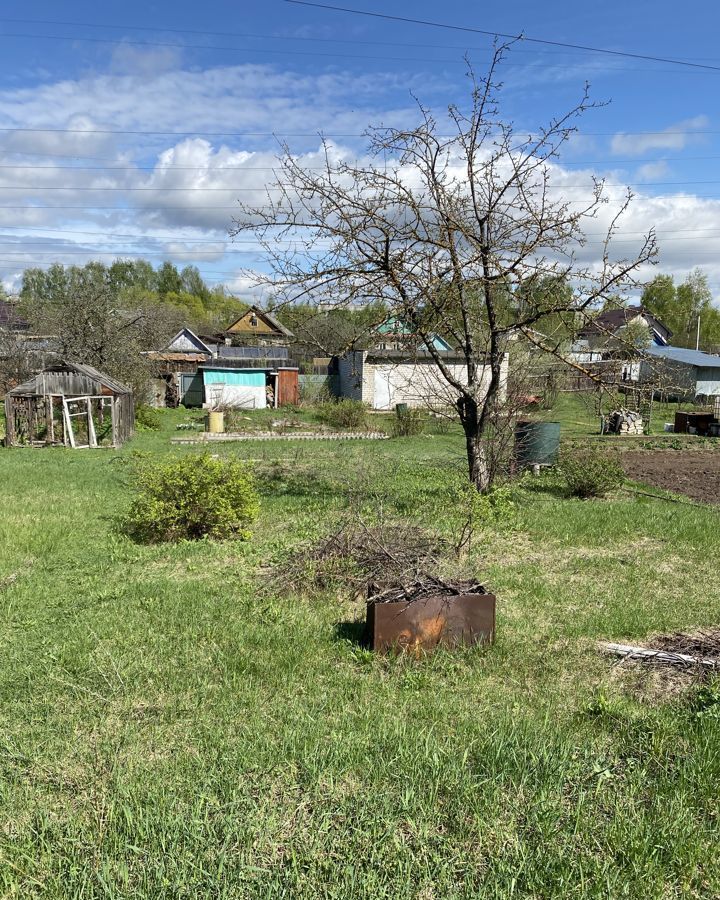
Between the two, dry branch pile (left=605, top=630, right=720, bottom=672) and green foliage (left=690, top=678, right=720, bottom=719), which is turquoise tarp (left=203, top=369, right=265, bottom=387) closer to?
dry branch pile (left=605, top=630, right=720, bottom=672)

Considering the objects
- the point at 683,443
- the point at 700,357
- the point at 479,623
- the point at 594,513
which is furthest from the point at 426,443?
the point at 700,357

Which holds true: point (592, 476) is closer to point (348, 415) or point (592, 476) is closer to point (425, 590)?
point (425, 590)

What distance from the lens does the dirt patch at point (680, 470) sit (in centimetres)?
Result: 1334

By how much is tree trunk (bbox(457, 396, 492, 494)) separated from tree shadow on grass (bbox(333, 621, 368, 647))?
5383 millimetres

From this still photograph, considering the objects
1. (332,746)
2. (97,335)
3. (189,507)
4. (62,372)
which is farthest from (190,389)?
(332,746)

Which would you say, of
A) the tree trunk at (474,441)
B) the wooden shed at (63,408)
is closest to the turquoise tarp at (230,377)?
the wooden shed at (63,408)

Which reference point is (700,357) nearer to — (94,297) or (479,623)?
(94,297)

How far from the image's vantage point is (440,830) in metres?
2.85

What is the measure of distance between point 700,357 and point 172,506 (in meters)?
39.1

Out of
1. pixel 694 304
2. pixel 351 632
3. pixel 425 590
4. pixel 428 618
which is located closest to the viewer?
pixel 428 618

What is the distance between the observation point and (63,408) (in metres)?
20.4

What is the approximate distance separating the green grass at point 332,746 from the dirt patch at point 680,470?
7.32 metres

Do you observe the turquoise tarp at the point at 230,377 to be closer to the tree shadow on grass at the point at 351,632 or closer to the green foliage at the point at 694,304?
the tree shadow on grass at the point at 351,632

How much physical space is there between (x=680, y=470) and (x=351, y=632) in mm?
13999
